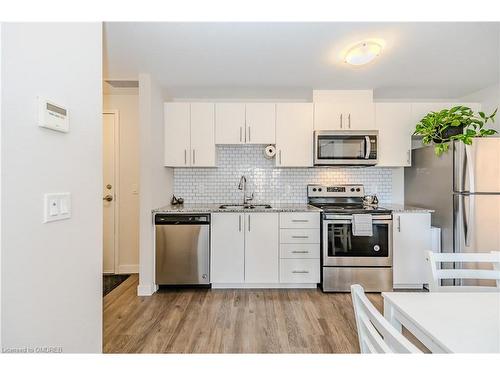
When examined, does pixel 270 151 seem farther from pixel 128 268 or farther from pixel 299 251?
pixel 128 268

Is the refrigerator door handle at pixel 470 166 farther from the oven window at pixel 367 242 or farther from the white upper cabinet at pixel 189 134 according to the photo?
the white upper cabinet at pixel 189 134

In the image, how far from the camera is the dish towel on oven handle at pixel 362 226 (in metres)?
2.82

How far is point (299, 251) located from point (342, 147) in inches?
50.7

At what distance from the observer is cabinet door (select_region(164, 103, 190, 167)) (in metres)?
3.17

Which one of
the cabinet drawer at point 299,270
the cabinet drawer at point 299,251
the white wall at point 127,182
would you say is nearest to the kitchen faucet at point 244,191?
the cabinet drawer at point 299,251

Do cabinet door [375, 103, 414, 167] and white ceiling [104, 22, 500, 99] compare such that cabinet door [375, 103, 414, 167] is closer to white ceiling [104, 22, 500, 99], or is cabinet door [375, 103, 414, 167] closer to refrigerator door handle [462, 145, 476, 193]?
white ceiling [104, 22, 500, 99]

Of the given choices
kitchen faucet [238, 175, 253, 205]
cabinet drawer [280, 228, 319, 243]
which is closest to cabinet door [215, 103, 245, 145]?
kitchen faucet [238, 175, 253, 205]

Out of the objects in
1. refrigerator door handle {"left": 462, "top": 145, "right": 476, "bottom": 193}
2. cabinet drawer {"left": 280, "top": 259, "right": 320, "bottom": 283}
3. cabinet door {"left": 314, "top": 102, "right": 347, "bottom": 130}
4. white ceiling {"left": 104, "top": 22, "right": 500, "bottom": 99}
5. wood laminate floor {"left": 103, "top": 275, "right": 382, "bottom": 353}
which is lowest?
wood laminate floor {"left": 103, "top": 275, "right": 382, "bottom": 353}

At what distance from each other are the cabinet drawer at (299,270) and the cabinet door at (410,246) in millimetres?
860

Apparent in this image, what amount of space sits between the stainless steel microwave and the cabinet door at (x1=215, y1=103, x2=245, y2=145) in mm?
894

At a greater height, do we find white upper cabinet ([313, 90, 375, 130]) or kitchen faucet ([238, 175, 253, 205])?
white upper cabinet ([313, 90, 375, 130])

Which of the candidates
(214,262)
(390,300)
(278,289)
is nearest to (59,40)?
(390,300)

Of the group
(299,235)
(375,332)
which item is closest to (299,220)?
(299,235)
